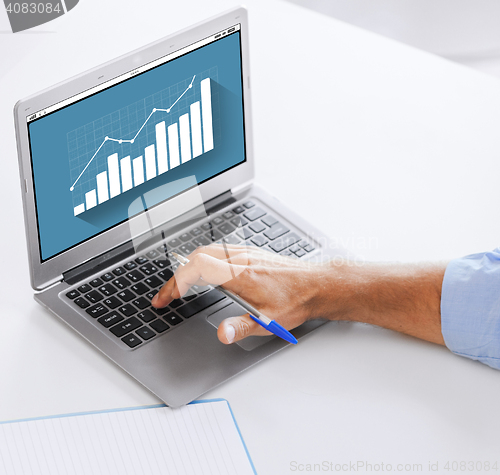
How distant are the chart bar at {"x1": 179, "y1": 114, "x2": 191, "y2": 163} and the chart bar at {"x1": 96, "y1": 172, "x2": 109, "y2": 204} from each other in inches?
5.4

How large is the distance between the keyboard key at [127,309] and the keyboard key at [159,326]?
1.5 inches

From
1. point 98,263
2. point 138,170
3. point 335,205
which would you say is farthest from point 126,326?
point 335,205

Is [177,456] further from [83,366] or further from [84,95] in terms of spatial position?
[84,95]

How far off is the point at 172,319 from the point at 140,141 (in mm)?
265

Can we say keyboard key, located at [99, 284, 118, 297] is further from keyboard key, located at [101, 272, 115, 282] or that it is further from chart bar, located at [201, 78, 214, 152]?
chart bar, located at [201, 78, 214, 152]

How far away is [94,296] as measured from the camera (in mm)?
1014

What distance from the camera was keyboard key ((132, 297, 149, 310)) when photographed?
3.29 ft

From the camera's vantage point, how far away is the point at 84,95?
0.97 m

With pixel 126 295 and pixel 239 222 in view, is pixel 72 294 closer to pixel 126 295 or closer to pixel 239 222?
pixel 126 295

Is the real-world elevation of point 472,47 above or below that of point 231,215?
below

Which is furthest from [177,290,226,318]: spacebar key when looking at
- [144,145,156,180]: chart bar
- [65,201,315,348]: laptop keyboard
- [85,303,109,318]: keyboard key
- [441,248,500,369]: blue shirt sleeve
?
[441,248,500,369]: blue shirt sleeve

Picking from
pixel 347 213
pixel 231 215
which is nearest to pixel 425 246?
pixel 347 213

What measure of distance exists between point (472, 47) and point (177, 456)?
188 cm

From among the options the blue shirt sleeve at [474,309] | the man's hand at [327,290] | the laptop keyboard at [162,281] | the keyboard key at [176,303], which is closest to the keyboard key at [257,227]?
the laptop keyboard at [162,281]
